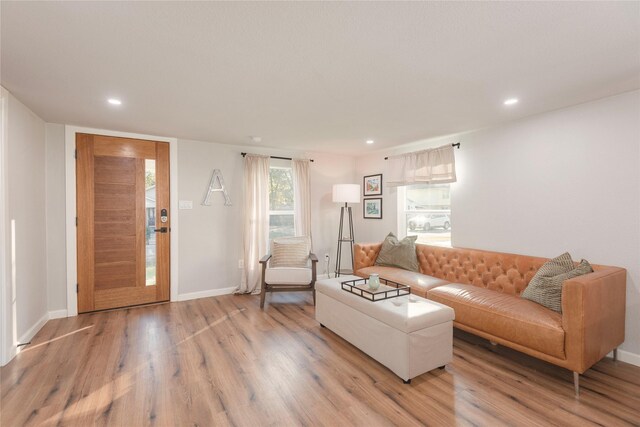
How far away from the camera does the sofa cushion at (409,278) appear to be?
10.7 ft

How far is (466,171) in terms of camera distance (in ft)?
12.5

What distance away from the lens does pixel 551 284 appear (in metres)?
2.49

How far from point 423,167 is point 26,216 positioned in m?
4.48

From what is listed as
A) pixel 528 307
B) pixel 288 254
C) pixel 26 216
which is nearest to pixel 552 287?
pixel 528 307

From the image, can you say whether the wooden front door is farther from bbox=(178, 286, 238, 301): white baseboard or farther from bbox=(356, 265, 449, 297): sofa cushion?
bbox=(356, 265, 449, 297): sofa cushion

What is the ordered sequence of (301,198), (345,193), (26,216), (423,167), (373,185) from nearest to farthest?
(26,216) → (423,167) → (345,193) → (301,198) → (373,185)

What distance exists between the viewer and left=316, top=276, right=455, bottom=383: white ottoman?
2.20 metres

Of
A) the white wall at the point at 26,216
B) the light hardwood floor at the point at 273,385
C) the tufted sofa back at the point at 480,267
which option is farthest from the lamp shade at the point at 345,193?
the white wall at the point at 26,216

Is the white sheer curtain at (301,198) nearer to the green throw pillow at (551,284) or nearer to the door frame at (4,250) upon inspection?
the green throw pillow at (551,284)


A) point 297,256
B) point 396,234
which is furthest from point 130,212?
point 396,234

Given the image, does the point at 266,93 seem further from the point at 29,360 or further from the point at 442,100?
the point at 29,360

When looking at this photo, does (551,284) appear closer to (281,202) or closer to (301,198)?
(301,198)

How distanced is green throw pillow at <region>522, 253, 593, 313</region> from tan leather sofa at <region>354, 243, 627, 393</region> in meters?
0.06

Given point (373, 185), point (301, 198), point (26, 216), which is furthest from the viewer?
point (373, 185)
